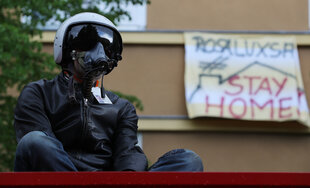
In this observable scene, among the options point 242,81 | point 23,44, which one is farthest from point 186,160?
point 242,81

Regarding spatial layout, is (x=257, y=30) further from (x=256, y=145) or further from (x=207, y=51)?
(x=256, y=145)

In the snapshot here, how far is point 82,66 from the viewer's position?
4.17 meters

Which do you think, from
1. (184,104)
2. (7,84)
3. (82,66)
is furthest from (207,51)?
(82,66)

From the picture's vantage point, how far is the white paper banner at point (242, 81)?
12.1 metres

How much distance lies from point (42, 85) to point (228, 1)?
8579mm

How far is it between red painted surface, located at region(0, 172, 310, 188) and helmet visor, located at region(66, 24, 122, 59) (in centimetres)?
101

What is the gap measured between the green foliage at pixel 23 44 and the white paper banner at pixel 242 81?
329 centimetres

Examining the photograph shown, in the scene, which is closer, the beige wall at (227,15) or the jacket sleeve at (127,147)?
the jacket sleeve at (127,147)

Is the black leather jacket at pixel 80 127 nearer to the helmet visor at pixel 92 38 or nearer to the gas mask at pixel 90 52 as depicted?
the gas mask at pixel 90 52

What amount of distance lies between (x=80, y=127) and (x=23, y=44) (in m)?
4.98

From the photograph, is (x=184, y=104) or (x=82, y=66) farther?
(x=184, y=104)

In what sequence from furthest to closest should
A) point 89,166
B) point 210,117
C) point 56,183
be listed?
point 210,117
point 89,166
point 56,183

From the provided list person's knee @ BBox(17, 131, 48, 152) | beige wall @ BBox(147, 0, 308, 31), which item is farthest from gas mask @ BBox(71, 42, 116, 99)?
beige wall @ BBox(147, 0, 308, 31)

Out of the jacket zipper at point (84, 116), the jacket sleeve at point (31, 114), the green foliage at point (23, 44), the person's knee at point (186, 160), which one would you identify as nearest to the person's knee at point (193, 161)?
the person's knee at point (186, 160)
